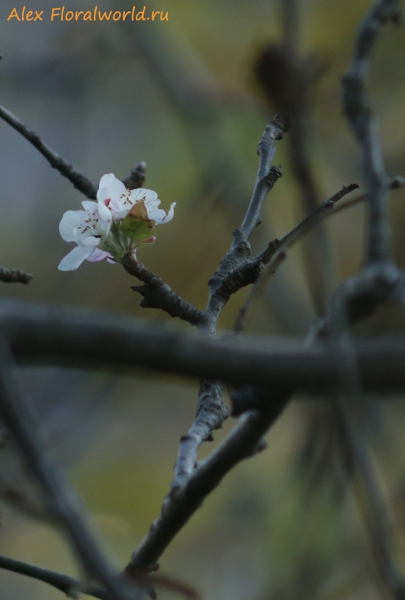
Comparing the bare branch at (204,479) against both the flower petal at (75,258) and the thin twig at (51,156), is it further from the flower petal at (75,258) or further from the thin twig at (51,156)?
the thin twig at (51,156)

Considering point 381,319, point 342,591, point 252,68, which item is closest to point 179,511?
point 252,68

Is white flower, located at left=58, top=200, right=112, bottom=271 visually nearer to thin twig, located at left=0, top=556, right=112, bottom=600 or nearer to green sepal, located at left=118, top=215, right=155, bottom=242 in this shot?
A: green sepal, located at left=118, top=215, right=155, bottom=242

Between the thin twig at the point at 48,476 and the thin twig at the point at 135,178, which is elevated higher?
the thin twig at the point at 135,178

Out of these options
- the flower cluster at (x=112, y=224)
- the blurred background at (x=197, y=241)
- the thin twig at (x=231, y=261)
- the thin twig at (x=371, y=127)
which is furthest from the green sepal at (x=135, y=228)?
the thin twig at (x=371, y=127)

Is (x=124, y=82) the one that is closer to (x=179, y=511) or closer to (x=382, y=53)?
(x=382, y=53)

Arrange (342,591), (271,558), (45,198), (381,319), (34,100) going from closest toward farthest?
(381,319) < (342,591) < (271,558) < (45,198) < (34,100)

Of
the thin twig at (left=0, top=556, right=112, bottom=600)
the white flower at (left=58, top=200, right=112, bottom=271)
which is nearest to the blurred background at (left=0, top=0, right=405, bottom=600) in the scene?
the thin twig at (left=0, top=556, right=112, bottom=600)
